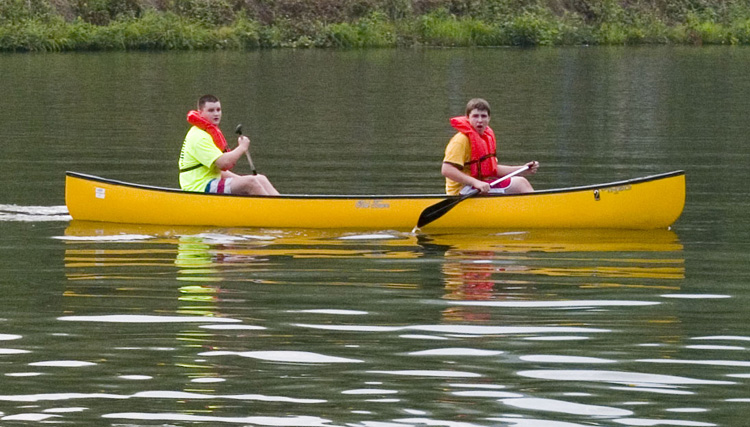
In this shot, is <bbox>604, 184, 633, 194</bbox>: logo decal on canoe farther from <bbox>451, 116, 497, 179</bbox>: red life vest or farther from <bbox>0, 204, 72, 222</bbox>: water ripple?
<bbox>0, 204, 72, 222</bbox>: water ripple

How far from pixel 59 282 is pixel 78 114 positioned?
14.4 meters

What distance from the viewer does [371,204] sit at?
11516 mm

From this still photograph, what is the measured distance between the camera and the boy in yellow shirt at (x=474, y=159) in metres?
11.7

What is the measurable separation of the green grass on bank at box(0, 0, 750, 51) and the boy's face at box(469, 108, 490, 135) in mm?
33354

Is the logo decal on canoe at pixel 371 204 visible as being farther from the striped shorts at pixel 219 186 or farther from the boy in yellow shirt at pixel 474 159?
the striped shorts at pixel 219 186

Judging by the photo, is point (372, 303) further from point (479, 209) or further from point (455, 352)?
point (479, 209)

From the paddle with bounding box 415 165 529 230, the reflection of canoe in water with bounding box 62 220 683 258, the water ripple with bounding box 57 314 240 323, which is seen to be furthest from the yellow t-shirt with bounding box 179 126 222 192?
the water ripple with bounding box 57 314 240 323

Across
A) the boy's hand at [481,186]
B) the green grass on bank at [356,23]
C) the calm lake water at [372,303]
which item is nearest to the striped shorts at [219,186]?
the calm lake water at [372,303]

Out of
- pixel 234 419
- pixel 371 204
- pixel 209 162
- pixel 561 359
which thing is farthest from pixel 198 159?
pixel 234 419

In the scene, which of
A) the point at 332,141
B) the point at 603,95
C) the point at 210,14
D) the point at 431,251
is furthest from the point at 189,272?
the point at 210,14

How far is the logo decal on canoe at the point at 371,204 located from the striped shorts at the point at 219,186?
4.15 ft

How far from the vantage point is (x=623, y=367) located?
6.78 m

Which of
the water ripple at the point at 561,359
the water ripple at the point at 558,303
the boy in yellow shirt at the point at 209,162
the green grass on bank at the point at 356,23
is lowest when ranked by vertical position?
the water ripple at the point at 561,359

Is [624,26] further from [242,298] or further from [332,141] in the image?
[242,298]
